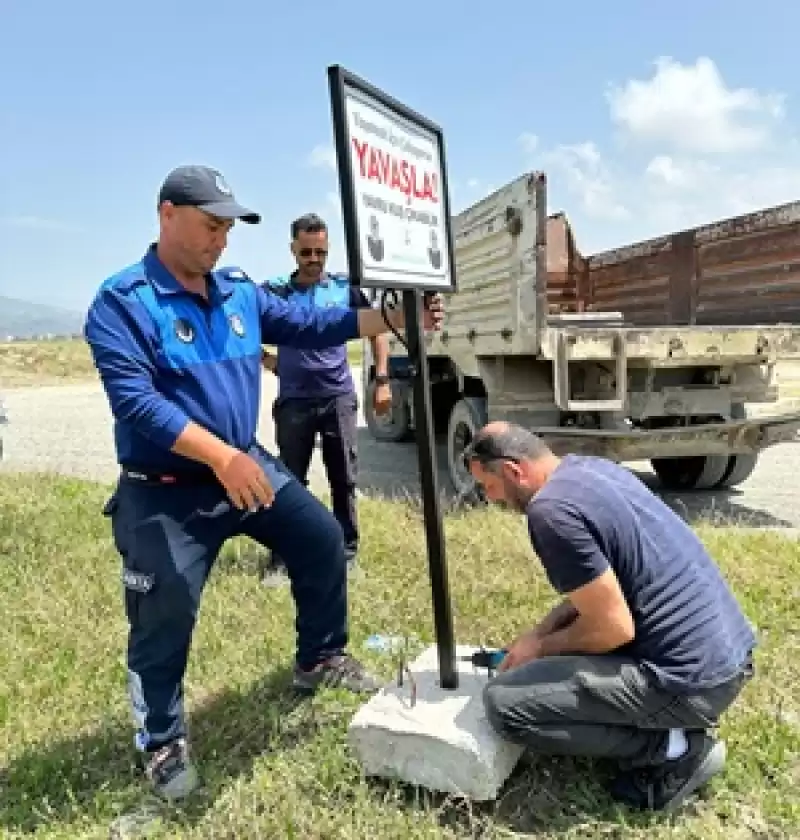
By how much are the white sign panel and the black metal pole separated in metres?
0.13

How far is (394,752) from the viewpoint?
2.53 meters

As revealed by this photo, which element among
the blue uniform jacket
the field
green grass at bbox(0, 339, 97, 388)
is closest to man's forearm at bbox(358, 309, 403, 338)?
the blue uniform jacket

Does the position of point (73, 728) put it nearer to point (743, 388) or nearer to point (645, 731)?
point (645, 731)

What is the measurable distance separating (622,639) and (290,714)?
123 cm

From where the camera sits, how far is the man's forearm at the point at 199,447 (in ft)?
7.66

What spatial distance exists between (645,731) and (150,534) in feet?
4.76

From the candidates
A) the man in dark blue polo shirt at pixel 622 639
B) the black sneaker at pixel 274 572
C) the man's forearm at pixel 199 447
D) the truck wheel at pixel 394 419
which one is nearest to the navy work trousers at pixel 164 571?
the man's forearm at pixel 199 447

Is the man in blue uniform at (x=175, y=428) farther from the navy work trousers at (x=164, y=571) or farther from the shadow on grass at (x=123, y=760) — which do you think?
the shadow on grass at (x=123, y=760)

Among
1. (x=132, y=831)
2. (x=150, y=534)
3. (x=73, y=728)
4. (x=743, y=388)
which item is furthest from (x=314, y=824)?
(x=743, y=388)

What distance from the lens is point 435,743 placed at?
2463mm

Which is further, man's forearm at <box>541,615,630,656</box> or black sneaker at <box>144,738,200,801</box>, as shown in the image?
black sneaker at <box>144,738,200,801</box>

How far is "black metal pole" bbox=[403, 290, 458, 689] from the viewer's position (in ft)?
8.77

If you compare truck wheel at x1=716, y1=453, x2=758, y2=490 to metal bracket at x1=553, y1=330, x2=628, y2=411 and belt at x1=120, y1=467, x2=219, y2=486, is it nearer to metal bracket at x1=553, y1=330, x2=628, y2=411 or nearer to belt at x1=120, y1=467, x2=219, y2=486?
metal bracket at x1=553, y1=330, x2=628, y2=411

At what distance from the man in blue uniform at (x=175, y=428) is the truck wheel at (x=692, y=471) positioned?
4552 mm
